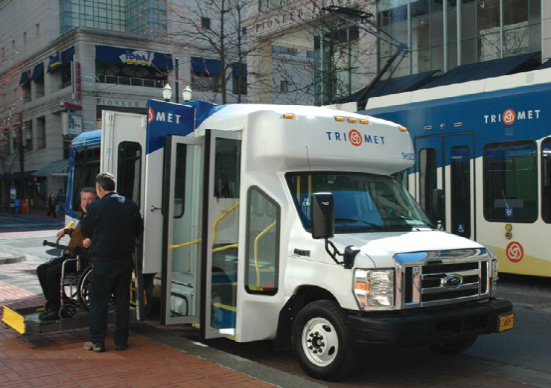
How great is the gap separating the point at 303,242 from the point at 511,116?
6307 millimetres

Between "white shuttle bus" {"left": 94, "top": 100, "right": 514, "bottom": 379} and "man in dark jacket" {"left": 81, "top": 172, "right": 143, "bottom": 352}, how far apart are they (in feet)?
1.32

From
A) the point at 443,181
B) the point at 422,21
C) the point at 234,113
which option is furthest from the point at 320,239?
the point at 422,21

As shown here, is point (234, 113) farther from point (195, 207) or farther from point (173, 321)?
point (173, 321)

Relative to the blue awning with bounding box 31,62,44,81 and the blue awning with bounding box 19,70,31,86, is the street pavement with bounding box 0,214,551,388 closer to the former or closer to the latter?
the blue awning with bounding box 31,62,44,81

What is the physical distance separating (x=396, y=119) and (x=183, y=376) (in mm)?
8246

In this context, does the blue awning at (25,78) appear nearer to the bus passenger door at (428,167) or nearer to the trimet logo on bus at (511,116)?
the bus passenger door at (428,167)

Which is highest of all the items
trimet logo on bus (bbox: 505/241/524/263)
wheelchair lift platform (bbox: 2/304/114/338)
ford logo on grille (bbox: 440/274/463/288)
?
ford logo on grille (bbox: 440/274/463/288)

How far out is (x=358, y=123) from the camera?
6328mm

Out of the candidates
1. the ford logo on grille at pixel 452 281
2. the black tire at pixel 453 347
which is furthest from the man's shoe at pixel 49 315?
the ford logo on grille at pixel 452 281

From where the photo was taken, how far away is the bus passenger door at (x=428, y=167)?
37.7 feet

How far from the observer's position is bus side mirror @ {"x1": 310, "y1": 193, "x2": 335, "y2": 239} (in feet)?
16.9

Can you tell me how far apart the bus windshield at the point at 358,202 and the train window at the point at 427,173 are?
543cm

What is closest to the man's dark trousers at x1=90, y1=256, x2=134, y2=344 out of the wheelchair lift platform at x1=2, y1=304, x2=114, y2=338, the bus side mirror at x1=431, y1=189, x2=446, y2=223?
the wheelchair lift platform at x1=2, y1=304, x2=114, y2=338

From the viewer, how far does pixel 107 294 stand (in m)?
6.18
